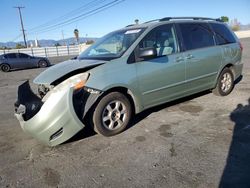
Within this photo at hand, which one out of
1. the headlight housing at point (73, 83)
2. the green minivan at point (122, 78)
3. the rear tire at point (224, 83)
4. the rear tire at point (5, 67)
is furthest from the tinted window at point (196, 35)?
the rear tire at point (5, 67)

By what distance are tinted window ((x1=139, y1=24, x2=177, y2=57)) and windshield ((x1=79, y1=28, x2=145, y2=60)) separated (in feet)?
0.69

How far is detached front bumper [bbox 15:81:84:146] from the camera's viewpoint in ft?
11.3

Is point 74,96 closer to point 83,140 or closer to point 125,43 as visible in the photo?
point 83,140

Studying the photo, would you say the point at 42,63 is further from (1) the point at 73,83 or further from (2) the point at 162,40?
(1) the point at 73,83

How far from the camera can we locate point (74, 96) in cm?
376

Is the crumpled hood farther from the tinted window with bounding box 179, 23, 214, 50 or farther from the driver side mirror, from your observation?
the tinted window with bounding box 179, 23, 214, 50

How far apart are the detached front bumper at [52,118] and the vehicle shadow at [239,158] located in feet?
6.69

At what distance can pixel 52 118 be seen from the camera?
347cm

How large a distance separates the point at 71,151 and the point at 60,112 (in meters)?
0.63

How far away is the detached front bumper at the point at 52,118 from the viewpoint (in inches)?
136

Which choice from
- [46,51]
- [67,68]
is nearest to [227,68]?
[67,68]

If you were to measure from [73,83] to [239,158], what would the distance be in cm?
249

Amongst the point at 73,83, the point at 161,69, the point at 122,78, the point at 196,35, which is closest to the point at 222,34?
the point at 196,35

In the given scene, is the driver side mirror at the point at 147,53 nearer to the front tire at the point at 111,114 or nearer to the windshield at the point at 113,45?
the windshield at the point at 113,45
